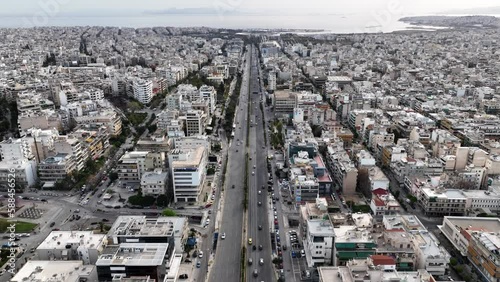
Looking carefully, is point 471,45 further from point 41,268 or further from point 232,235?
point 41,268

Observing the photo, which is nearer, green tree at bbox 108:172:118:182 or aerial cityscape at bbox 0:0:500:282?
aerial cityscape at bbox 0:0:500:282

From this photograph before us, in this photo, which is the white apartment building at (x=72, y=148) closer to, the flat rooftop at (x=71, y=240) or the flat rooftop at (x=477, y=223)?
the flat rooftop at (x=71, y=240)

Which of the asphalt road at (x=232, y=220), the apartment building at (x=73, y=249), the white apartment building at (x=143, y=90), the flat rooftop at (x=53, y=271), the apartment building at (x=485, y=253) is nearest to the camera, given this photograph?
the flat rooftop at (x=53, y=271)

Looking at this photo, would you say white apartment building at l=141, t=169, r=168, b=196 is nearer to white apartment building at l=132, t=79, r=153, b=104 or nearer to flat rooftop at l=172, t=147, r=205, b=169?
flat rooftop at l=172, t=147, r=205, b=169

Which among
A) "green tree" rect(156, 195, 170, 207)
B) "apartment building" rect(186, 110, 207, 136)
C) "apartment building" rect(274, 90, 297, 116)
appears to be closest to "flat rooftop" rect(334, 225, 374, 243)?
"green tree" rect(156, 195, 170, 207)

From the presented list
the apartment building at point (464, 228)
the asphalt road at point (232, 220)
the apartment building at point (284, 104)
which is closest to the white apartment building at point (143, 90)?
the apartment building at point (284, 104)
